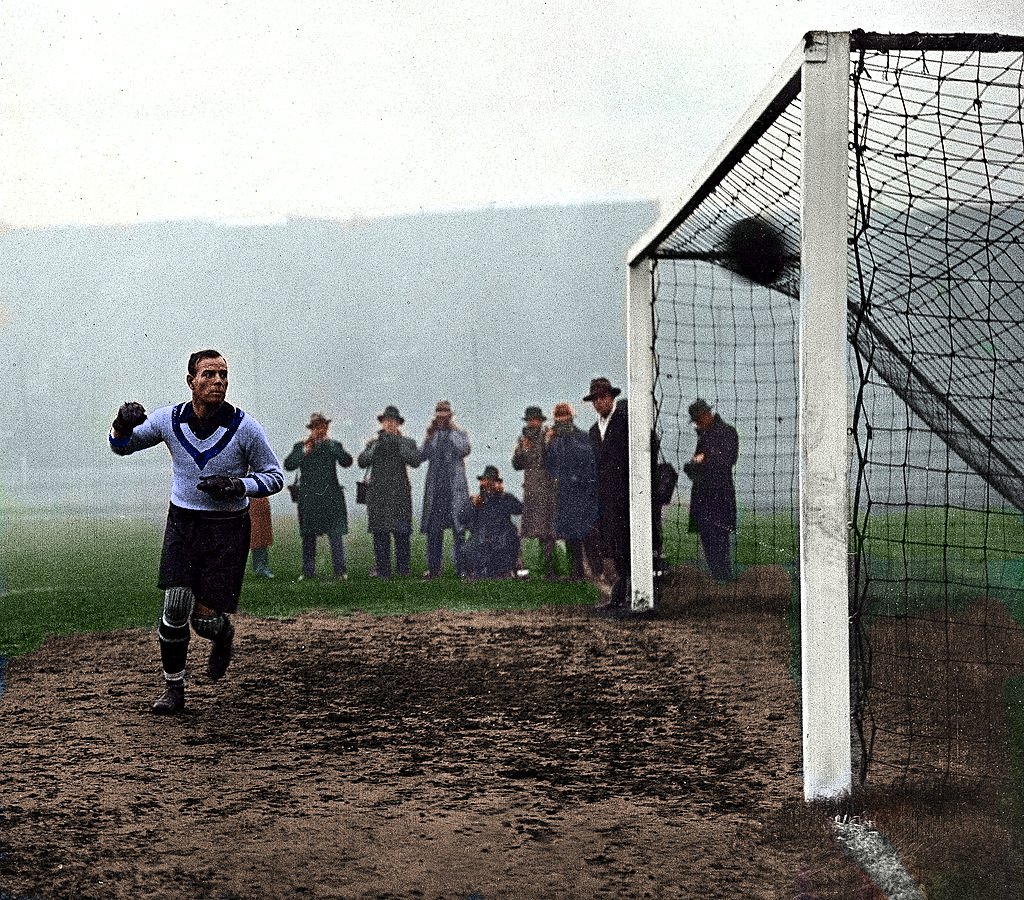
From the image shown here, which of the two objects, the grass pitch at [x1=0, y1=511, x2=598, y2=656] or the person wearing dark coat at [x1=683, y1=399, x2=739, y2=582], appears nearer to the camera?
the person wearing dark coat at [x1=683, y1=399, x2=739, y2=582]

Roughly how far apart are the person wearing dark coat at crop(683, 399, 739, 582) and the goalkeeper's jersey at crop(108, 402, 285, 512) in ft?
17.9

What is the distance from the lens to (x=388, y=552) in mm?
12453

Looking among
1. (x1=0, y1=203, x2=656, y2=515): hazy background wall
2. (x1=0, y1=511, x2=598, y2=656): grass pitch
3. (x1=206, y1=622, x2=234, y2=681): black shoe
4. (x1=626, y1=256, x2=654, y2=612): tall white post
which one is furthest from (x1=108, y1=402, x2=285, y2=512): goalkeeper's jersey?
(x1=0, y1=203, x2=656, y2=515): hazy background wall

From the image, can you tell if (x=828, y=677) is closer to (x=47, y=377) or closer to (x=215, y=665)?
(x=215, y=665)

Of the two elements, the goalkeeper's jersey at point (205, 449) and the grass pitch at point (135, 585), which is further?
the grass pitch at point (135, 585)

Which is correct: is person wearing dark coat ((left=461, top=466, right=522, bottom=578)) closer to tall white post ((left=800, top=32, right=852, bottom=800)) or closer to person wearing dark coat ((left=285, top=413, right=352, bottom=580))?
person wearing dark coat ((left=285, top=413, right=352, bottom=580))

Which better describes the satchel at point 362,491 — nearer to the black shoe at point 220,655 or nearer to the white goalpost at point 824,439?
the black shoe at point 220,655

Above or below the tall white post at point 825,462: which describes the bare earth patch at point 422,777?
below

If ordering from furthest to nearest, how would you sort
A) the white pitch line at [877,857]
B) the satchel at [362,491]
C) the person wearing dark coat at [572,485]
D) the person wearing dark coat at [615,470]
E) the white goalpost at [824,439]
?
1. the satchel at [362,491]
2. the person wearing dark coat at [572,485]
3. the person wearing dark coat at [615,470]
4. the white goalpost at [824,439]
5. the white pitch line at [877,857]

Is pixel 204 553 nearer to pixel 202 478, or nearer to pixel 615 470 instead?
pixel 202 478

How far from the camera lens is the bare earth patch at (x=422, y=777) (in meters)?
3.51

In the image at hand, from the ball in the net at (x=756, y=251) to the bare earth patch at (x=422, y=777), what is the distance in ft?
9.39

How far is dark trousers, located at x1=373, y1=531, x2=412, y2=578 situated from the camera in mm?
12391

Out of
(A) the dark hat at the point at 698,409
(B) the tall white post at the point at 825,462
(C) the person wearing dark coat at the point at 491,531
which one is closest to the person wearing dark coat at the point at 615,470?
(A) the dark hat at the point at 698,409
